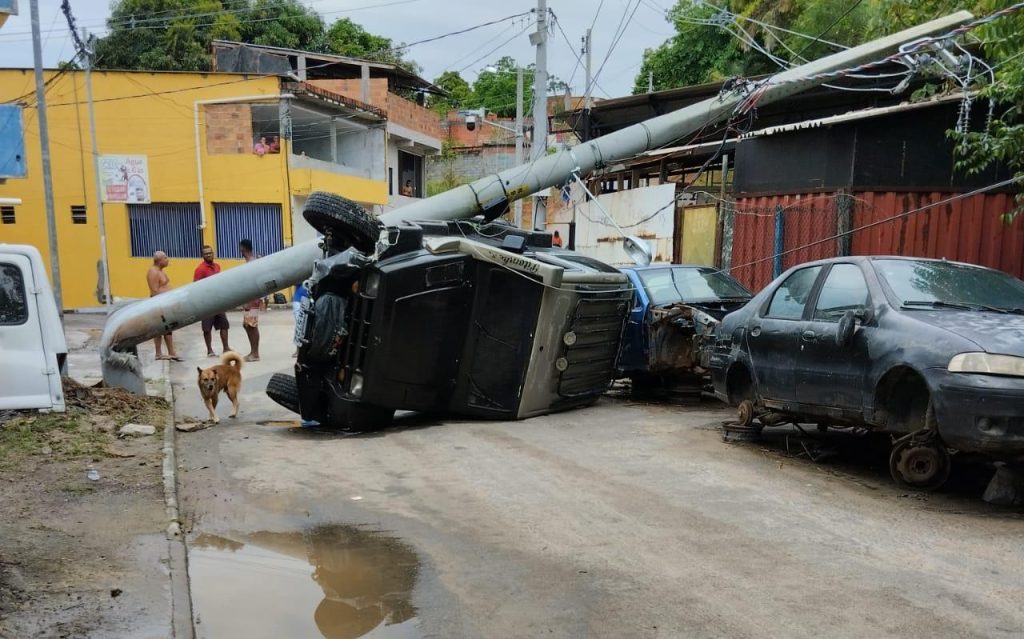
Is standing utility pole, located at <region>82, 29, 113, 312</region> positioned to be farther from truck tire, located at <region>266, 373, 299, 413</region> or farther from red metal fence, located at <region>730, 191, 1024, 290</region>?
red metal fence, located at <region>730, 191, 1024, 290</region>

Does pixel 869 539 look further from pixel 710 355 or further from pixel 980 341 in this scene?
pixel 710 355

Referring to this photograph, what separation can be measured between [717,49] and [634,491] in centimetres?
2958

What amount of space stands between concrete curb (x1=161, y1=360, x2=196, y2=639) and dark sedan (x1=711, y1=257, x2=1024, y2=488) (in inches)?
181

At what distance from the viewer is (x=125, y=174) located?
82.8 feet

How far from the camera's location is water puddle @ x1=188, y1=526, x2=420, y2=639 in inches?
153

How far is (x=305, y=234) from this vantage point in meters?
27.0

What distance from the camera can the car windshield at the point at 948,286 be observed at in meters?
5.97

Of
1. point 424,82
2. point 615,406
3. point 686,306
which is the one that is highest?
point 424,82

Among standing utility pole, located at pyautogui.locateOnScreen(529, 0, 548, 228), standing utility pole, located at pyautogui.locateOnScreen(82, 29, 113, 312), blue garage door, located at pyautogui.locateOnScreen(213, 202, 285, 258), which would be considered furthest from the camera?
blue garage door, located at pyautogui.locateOnScreen(213, 202, 285, 258)

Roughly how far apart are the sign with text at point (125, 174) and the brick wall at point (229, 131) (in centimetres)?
213

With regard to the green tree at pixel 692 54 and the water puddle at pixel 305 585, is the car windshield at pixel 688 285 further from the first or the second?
the green tree at pixel 692 54

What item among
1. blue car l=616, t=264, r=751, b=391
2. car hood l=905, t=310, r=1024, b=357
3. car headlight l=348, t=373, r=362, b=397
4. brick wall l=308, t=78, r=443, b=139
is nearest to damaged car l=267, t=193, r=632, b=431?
car headlight l=348, t=373, r=362, b=397

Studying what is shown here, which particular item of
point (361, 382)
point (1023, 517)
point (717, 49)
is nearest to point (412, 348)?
point (361, 382)

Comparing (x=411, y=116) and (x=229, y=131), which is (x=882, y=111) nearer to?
(x=229, y=131)
